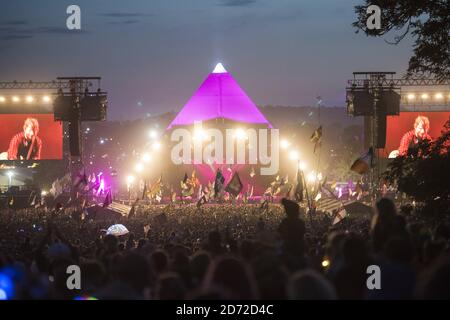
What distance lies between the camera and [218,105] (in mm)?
54250

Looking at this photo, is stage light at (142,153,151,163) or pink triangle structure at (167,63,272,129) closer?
pink triangle structure at (167,63,272,129)

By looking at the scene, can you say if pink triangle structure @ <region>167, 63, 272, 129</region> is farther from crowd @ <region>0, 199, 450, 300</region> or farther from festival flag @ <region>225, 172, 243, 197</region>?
crowd @ <region>0, 199, 450, 300</region>

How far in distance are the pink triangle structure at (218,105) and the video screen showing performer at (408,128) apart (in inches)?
367

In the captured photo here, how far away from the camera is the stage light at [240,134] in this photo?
53.3m

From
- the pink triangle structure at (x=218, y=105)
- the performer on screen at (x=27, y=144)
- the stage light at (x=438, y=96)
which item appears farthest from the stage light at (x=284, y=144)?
the performer on screen at (x=27, y=144)

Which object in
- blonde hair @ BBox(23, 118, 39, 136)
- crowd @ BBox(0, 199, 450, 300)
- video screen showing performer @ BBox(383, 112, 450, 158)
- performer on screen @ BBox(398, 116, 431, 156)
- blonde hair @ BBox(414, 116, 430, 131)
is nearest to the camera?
crowd @ BBox(0, 199, 450, 300)

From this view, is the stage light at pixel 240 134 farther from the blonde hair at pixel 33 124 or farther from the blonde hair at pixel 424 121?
the blonde hair at pixel 33 124

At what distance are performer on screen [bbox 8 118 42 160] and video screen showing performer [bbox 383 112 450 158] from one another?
20.3 m

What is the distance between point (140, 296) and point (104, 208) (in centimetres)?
2770

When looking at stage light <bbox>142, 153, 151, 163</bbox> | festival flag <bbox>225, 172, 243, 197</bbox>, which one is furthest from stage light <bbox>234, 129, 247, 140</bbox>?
festival flag <bbox>225, 172, 243, 197</bbox>

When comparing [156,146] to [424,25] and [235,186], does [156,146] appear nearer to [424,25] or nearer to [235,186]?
[235,186]

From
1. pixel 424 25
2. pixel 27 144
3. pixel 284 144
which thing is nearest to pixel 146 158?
pixel 27 144

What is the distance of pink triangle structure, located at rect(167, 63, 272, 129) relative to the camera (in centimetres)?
5421
